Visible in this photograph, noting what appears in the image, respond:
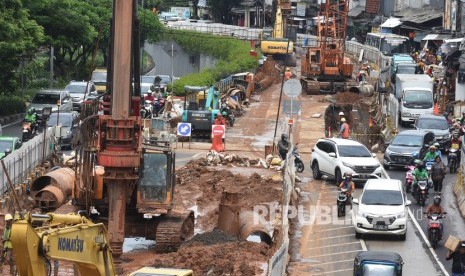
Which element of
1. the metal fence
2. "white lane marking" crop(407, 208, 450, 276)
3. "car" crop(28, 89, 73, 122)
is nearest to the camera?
"white lane marking" crop(407, 208, 450, 276)

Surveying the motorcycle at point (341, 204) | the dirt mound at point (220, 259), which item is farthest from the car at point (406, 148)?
the dirt mound at point (220, 259)

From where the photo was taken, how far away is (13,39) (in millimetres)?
62375

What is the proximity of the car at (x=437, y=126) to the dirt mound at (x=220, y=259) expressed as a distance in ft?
68.1

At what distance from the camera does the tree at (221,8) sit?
146625 mm

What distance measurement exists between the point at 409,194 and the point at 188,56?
243 ft

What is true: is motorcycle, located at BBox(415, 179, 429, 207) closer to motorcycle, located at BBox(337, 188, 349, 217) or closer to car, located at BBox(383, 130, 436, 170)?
motorcycle, located at BBox(337, 188, 349, 217)

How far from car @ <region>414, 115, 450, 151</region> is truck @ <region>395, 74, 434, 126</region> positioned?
21.0ft

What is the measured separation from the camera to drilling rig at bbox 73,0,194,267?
3316 cm

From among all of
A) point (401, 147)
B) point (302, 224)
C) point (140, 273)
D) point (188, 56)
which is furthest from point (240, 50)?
point (140, 273)

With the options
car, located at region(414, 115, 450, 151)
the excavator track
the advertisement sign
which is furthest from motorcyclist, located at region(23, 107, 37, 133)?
the advertisement sign

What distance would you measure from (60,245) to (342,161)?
81.0 ft

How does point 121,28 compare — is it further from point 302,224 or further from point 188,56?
point 188,56

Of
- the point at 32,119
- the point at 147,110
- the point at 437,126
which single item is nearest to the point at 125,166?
the point at 437,126

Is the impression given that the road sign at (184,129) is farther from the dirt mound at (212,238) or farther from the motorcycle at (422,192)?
the dirt mound at (212,238)
